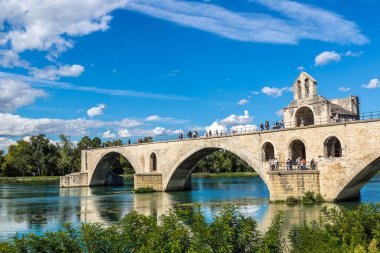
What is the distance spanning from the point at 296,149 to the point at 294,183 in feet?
16.0

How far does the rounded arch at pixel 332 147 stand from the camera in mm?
29812

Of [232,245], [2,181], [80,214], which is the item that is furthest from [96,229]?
[2,181]

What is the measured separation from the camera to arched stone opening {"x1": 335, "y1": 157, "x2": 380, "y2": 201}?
91.2ft

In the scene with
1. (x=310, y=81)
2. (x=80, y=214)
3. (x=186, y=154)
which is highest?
(x=310, y=81)

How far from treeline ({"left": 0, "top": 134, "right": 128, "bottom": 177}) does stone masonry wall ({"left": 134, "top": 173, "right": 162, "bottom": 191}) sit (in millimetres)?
44451

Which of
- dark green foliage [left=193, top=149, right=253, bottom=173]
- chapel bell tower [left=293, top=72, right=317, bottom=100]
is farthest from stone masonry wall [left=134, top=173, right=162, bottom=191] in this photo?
dark green foliage [left=193, top=149, right=253, bottom=173]

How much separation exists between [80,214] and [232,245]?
66.5 feet

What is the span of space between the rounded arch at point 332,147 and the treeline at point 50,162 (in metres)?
58.0

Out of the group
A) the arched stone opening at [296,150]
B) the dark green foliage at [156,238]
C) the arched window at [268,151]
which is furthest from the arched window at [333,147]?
the dark green foliage at [156,238]

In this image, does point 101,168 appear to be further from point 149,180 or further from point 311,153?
point 311,153

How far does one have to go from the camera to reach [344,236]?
11.0 meters

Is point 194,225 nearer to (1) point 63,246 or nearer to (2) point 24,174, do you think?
(1) point 63,246

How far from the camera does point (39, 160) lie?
303ft

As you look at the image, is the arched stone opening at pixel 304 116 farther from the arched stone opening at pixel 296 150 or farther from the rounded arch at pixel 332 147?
the rounded arch at pixel 332 147
